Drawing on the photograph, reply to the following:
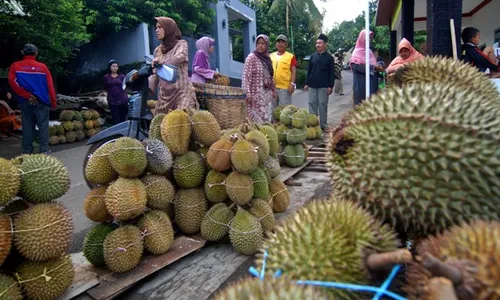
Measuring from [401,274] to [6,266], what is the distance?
6.85 feet

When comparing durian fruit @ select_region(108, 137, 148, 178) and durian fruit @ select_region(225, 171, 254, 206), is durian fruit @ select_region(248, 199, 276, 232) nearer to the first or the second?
durian fruit @ select_region(225, 171, 254, 206)

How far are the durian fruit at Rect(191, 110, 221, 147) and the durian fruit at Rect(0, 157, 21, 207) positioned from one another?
1.46 meters

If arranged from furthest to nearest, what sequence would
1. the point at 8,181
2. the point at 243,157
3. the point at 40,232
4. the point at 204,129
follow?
the point at 204,129, the point at 243,157, the point at 40,232, the point at 8,181

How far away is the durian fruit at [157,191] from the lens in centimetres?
276

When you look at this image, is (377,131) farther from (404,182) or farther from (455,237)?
(455,237)

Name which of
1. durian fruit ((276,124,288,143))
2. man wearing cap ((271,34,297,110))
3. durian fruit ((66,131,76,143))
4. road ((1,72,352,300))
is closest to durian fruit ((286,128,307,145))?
durian fruit ((276,124,288,143))

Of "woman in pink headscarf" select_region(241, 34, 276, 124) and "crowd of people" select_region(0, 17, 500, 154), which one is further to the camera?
"woman in pink headscarf" select_region(241, 34, 276, 124)

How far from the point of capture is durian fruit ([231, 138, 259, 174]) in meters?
2.94

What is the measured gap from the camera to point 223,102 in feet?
14.3

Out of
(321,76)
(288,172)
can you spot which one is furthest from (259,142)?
(321,76)

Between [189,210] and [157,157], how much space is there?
53 centimetres

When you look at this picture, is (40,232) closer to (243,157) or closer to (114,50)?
(243,157)

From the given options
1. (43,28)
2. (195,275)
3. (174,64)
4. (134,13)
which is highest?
(134,13)

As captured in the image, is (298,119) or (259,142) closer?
(259,142)
